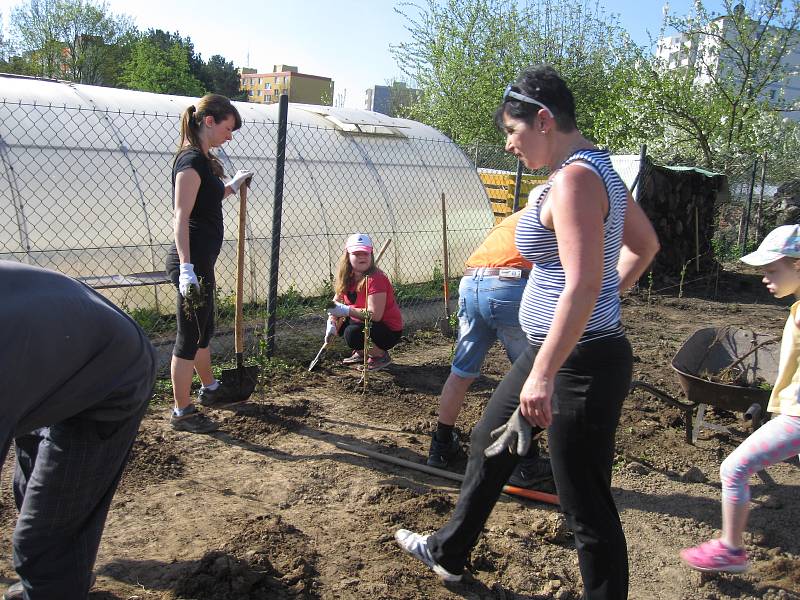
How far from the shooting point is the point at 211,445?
416 centimetres

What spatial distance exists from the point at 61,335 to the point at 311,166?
6.98 metres

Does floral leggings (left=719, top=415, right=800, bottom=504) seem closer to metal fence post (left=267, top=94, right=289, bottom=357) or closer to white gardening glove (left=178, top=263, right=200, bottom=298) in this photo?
white gardening glove (left=178, top=263, right=200, bottom=298)

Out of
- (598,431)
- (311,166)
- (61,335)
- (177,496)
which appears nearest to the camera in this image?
(61,335)

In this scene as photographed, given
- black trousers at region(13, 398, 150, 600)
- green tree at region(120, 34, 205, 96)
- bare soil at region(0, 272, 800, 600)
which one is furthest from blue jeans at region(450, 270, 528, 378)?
green tree at region(120, 34, 205, 96)

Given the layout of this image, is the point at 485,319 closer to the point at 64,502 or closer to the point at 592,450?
the point at 592,450

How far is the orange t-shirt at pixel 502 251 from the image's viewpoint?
11.7 feet

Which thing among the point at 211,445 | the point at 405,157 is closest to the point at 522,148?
the point at 211,445

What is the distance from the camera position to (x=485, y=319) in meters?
3.66

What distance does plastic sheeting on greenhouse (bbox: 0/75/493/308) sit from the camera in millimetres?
6348

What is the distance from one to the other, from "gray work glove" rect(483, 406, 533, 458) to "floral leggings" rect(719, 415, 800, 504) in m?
1.14

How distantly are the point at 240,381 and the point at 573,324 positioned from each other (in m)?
2.92

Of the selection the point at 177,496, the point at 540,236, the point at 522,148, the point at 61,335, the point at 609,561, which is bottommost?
the point at 177,496

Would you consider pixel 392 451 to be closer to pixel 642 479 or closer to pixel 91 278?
pixel 642 479

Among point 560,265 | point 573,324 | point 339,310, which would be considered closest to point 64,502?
point 573,324
